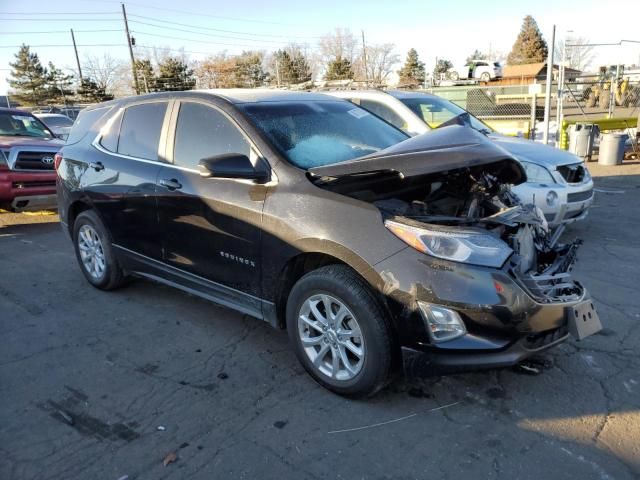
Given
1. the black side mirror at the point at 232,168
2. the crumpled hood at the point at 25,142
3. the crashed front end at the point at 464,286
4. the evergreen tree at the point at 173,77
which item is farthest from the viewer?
the evergreen tree at the point at 173,77

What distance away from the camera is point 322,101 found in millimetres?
4258

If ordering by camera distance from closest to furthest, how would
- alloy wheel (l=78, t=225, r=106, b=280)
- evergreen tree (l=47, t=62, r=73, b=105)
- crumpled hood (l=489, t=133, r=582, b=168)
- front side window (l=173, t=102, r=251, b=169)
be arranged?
front side window (l=173, t=102, r=251, b=169)
alloy wheel (l=78, t=225, r=106, b=280)
crumpled hood (l=489, t=133, r=582, b=168)
evergreen tree (l=47, t=62, r=73, b=105)

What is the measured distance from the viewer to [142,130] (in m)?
4.36

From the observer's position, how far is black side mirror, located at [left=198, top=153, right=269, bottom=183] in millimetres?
3227

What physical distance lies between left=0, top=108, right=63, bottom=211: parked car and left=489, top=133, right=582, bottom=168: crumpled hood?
272 inches

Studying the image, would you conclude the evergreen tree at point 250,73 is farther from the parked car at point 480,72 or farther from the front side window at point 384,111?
the front side window at point 384,111

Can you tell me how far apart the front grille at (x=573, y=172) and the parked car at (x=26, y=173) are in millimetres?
7588

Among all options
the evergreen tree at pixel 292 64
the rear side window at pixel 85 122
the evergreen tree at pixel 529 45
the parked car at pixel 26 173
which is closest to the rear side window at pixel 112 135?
the rear side window at pixel 85 122

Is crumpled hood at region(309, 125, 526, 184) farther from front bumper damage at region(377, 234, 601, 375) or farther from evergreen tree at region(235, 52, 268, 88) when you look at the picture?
evergreen tree at region(235, 52, 268, 88)

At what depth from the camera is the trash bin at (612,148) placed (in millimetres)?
11781

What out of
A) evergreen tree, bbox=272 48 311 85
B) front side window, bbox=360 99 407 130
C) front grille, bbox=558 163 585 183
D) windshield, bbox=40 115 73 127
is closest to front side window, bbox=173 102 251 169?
front side window, bbox=360 99 407 130

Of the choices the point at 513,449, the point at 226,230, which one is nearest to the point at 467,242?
the point at 513,449

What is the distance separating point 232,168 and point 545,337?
212 centimetres

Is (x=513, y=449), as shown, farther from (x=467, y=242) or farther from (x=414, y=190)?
(x=414, y=190)
